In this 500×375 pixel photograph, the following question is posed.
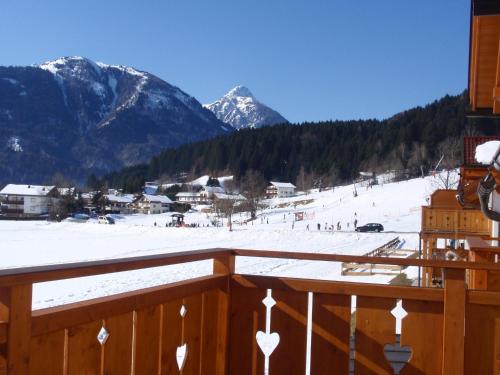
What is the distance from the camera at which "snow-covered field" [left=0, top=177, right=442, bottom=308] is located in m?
17.5

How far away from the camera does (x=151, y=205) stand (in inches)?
4377

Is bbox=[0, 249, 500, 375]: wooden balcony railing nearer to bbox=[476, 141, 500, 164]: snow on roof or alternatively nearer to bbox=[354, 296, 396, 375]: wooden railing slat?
bbox=[354, 296, 396, 375]: wooden railing slat

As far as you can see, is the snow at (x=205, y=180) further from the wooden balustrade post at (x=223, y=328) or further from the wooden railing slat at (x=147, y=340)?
the wooden railing slat at (x=147, y=340)

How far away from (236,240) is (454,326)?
38900 millimetres

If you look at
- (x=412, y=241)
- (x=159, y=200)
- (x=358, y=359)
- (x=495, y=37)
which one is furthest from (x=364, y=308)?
(x=159, y=200)

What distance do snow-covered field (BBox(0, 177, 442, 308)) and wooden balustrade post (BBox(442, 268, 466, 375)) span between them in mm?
11615

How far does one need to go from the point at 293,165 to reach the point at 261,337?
144 meters

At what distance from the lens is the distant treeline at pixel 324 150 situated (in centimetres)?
11119

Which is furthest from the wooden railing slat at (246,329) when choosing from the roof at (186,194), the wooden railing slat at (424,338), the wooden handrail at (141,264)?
the roof at (186,194)

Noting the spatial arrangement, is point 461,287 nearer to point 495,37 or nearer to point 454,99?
point 495,37

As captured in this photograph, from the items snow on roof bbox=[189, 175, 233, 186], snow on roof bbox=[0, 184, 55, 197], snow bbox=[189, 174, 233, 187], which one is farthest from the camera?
snow on roof bbox=[189, 175, 233, 186]

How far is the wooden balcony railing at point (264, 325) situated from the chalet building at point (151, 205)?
10784 cm

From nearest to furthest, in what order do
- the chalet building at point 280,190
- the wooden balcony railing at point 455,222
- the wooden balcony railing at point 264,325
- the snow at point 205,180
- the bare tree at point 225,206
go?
the wooden balcony railing at point 264,325 < the wooden balcony railing at point 455,222 < the bare tree at point 225,206 < the chalet building at point 280,190 < the snow at point 205,180

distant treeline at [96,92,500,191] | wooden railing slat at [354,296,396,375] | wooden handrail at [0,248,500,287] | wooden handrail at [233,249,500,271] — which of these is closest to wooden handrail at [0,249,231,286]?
wooden handrail at [0,248,500,287]
